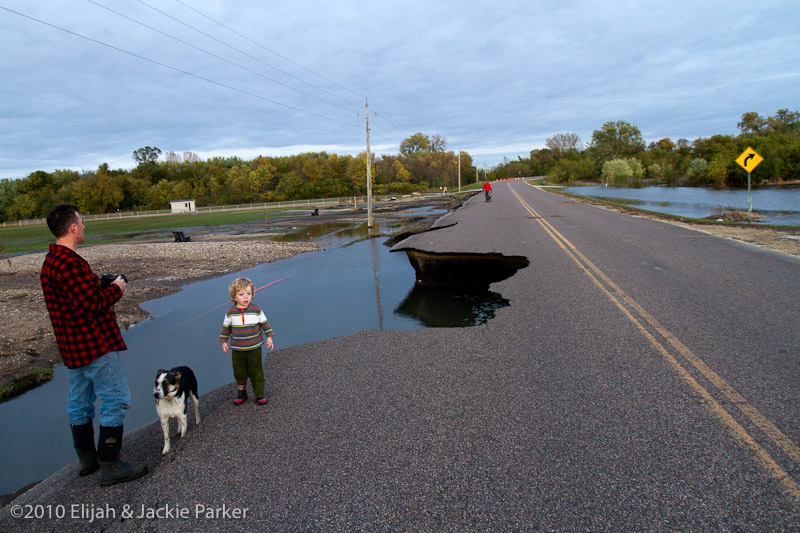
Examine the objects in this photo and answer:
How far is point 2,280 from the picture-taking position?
16.2 m

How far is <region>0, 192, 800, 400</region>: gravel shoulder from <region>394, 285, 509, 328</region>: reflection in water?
6373 millimetres

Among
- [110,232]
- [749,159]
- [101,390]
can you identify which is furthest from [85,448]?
[110,232]

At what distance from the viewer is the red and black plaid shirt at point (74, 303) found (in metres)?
3.51

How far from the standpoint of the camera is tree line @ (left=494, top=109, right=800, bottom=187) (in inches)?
2454

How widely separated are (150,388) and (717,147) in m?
102

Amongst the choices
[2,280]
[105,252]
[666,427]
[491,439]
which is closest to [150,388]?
[491,439]

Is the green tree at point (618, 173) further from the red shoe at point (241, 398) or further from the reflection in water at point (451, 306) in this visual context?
the red shoe at point (241, 398)

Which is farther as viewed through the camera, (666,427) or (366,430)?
(366,430)

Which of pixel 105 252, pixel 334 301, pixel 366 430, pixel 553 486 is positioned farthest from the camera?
pixel 105 252

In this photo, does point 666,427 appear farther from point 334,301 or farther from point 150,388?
point 334,301

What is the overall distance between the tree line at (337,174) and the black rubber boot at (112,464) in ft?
259

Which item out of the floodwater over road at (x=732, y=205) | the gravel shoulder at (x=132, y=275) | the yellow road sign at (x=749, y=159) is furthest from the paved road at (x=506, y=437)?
the floodwater over road at (x=732, y=205)

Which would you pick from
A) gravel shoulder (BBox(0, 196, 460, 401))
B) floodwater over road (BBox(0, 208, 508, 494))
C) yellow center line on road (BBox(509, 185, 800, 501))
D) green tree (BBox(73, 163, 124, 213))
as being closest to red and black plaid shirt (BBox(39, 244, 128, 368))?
floodwater over road (BBox(0, 208, 508, 494))

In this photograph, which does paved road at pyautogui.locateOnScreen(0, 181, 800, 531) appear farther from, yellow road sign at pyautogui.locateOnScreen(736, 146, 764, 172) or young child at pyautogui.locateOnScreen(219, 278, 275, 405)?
yellow road sign at pyautogui.locateOnScreen(736, 146, 764, 172)
